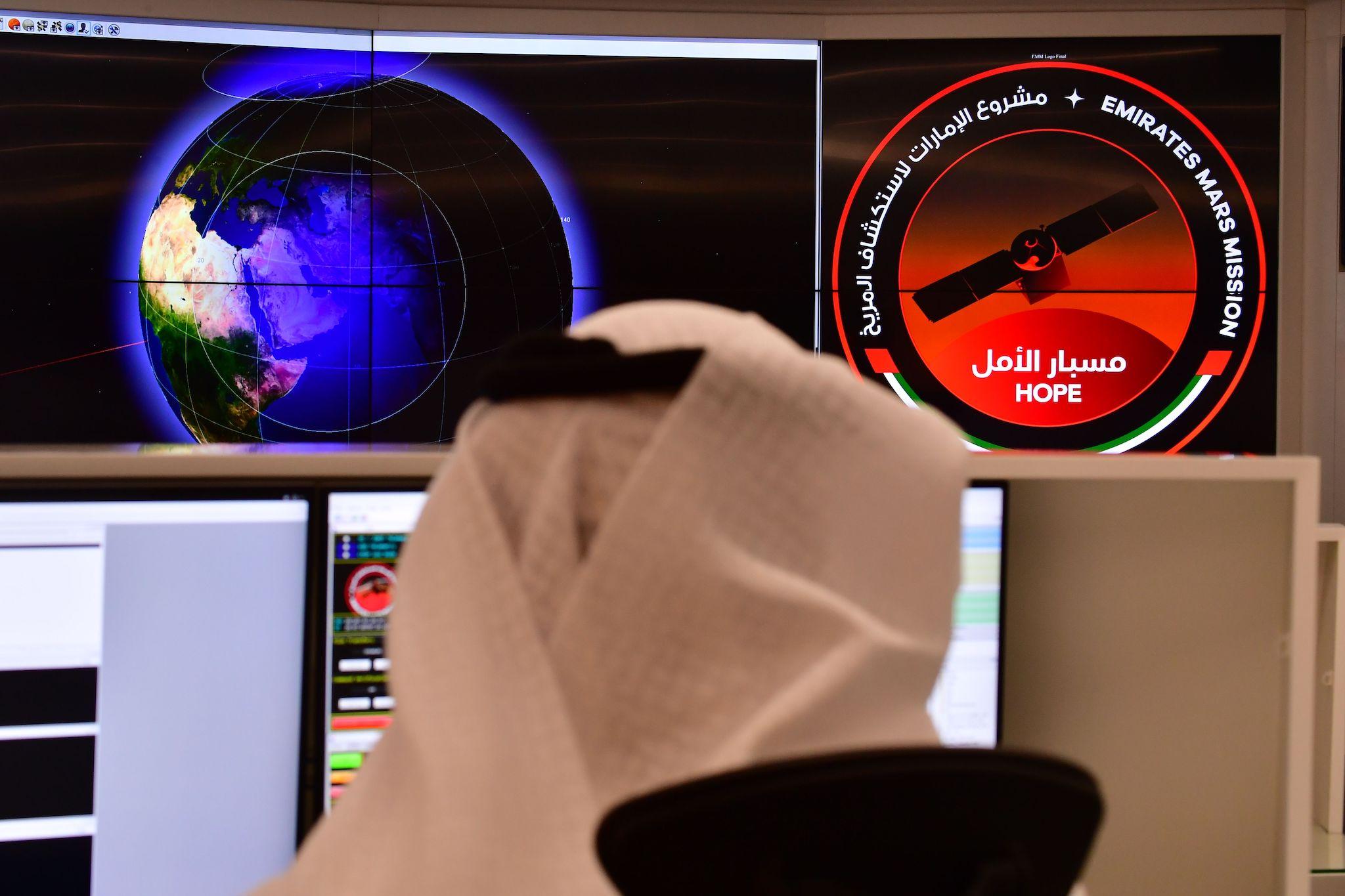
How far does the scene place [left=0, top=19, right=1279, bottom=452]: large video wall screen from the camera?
2.89m

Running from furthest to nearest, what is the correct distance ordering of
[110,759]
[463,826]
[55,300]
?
[55,300], [110,759], [463,826]

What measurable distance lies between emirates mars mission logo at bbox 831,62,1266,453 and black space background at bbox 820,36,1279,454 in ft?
0.11

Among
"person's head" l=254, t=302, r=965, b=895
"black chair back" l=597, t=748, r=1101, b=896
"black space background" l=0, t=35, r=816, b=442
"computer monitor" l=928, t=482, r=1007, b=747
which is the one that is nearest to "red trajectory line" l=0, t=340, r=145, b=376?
"black space background" l=0, t=35, r=816, b=442

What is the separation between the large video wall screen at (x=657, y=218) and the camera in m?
2.89

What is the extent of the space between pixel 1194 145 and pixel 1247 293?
46 cm

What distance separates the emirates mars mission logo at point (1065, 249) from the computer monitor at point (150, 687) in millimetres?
2327

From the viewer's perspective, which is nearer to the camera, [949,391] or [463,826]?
[463,826]

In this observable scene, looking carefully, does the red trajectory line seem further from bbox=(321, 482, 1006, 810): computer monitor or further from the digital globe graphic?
bbox=(321, 482, 1006, 810): computer monitor

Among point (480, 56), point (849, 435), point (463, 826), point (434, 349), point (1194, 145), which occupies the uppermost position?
point (480, 56)

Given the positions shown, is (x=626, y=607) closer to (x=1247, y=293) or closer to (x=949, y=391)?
(x=949, y=391)

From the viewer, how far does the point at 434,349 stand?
9.70 ft

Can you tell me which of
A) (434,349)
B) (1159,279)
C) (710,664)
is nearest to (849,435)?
(710,664)

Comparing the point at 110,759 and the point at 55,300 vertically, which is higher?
the point at 55,300

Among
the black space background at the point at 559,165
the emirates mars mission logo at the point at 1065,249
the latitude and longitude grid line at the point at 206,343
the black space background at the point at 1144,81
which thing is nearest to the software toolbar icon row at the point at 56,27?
the black space background at the point at 559,165
